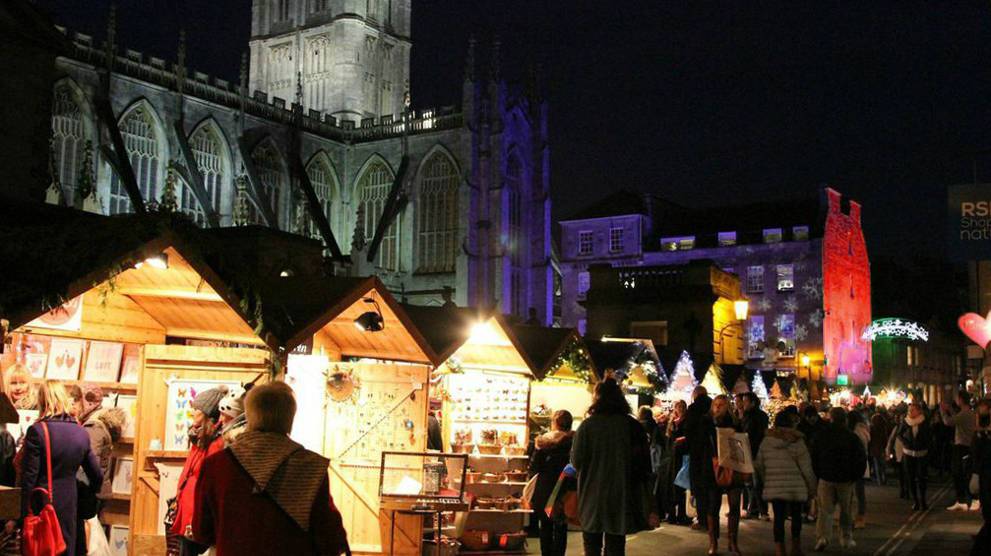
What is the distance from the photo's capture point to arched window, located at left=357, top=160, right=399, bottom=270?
2067 inches

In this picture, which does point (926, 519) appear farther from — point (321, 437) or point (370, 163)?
point (370, 163)

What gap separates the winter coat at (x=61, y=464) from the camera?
7.04 meters

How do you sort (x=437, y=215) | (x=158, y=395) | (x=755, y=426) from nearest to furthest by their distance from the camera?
(x=158, y=395) < (x=755, y=426) < (x=437, y=215)

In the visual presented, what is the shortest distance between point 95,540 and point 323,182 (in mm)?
45479

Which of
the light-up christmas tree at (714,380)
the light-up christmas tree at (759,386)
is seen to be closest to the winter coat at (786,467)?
the light-up christmas tree at (714,380)

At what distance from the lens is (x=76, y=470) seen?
7.40 meters

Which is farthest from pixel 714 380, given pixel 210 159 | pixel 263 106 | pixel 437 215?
pixel 263 106

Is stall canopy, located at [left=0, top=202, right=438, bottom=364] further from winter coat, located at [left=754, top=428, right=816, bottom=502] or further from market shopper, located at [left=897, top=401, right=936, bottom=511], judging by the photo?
market shopper, located at [left=897, top=401, right=936, bottom=511]

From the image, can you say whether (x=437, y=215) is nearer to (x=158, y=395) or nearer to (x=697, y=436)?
(x=697, y=436)

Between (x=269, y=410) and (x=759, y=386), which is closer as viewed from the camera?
(x=269, y=410)

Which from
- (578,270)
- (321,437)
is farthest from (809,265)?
(321,437)

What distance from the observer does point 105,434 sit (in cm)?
873

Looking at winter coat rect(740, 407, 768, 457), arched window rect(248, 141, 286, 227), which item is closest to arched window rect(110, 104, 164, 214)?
arched window rect(248, 141, 286, 227)

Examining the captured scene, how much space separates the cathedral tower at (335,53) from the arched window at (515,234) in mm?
11426
